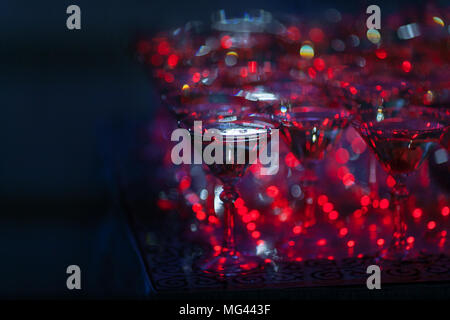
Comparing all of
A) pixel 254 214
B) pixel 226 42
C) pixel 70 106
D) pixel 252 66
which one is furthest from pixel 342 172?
pixel 70 106

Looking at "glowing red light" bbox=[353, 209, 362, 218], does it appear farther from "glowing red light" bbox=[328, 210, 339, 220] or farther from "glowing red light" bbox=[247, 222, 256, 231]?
"glowing red light" bbox=[247, 222, 256, 231]

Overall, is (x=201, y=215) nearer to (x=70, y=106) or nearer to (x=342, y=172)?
(x=342, y=172)

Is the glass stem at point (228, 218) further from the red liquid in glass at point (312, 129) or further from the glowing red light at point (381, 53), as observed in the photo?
the glowing red light at point (381, 53)

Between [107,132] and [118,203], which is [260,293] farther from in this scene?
[107,132]

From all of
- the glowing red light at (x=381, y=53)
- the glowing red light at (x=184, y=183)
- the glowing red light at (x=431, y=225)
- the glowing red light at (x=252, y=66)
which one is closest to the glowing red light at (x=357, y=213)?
the glowing red light at (x=431, y=225)

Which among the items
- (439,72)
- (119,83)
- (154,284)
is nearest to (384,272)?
(154,284)

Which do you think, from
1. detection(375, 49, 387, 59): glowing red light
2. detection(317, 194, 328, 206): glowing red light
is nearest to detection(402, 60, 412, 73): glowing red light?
detection(375, 49, 387, 59): glowing red light
